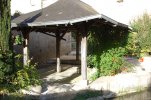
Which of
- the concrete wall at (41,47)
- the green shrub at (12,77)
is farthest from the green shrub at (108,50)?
the concrete wall at (41,47)

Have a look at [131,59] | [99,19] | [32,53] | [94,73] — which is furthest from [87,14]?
[32,53]

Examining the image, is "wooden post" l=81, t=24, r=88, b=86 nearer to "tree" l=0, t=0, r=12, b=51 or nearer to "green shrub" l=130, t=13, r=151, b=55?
"tree" l=0, t=0, r=12, b=51

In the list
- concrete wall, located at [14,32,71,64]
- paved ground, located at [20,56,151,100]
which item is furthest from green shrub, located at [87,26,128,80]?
concrete wall, located at [14,32,71,64]

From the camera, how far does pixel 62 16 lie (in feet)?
54.7

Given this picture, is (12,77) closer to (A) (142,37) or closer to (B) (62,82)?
(B) (62,82)

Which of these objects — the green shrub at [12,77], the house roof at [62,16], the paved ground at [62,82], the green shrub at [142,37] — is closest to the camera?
the green shrub at [12,77]

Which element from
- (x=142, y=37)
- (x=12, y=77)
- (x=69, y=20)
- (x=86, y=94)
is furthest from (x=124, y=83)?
(x=142, y=37)

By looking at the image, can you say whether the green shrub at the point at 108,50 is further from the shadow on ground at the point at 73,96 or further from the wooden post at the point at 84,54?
the shadow on ground at the point at 73,96

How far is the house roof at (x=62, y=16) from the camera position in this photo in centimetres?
1577

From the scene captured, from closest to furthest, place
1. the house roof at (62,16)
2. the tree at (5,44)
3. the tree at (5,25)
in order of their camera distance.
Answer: the tree at (5,44) → the tree at (5,25) → the house roof at (62,16)

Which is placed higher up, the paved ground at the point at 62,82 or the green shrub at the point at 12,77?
the green shrub at the point at 12,77

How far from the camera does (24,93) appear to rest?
14.1m

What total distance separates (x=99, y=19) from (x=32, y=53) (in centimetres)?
947

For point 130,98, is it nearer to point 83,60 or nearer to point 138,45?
point 83,60
